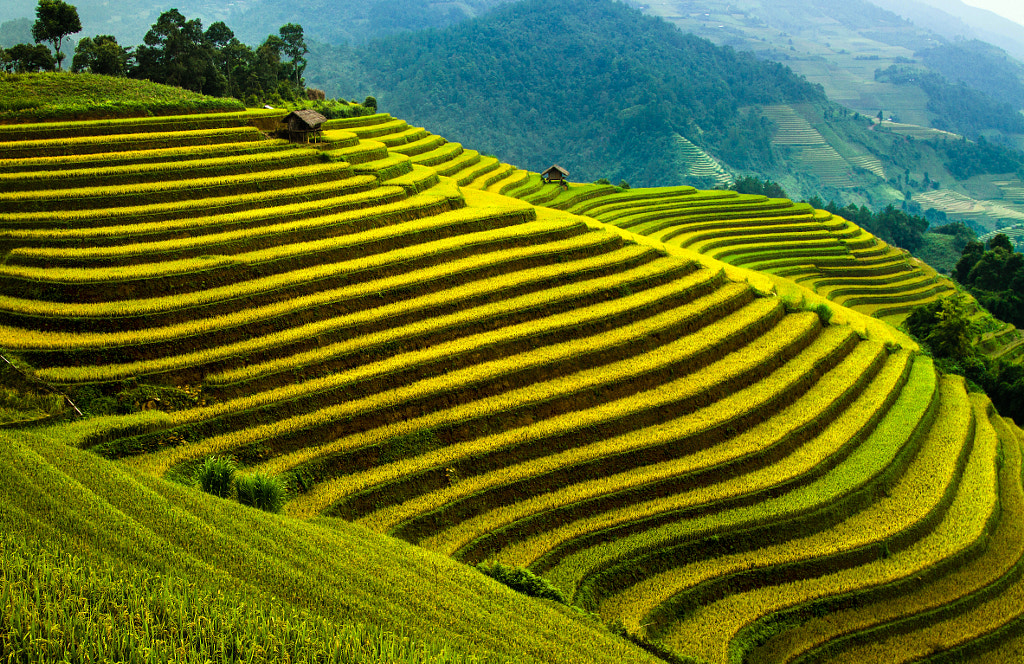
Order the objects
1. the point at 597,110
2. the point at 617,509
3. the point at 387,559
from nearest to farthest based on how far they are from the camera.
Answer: the point at 387,559
the point at 617,509
the point at 597,110

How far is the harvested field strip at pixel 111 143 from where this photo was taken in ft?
61.7

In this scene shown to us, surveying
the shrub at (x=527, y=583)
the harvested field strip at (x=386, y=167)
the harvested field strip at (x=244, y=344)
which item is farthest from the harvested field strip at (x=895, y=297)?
the shrub at (x=527, y=583)

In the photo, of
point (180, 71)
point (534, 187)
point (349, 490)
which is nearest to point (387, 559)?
point (349, 490)

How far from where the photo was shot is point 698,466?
44.4 ft

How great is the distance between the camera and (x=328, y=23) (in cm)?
14838

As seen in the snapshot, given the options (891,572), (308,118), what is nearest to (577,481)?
(891,572)

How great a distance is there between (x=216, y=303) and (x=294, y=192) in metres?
6.11

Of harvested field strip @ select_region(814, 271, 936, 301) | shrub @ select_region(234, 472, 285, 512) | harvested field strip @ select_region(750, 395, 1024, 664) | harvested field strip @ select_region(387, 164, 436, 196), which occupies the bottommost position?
harvested field strip @ select_region(750, 395, 1024, 664)

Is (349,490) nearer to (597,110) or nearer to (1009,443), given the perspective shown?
(1009,443)

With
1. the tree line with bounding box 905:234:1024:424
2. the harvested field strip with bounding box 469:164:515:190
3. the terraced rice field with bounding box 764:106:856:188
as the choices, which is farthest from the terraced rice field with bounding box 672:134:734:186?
the harvested field strip with bounding box 469:164:515:190

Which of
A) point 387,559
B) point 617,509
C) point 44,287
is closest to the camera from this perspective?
point 387,559

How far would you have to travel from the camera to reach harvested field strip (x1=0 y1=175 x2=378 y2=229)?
16.1 meters

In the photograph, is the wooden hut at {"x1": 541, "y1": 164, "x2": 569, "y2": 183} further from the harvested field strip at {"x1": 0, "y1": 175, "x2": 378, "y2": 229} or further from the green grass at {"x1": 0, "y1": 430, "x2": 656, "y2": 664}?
the green grass at {"x1": 0, "y1": 430, "x2": 656, "y2": 664}

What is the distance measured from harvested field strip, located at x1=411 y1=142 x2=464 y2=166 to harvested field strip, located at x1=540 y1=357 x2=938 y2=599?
19231mm
